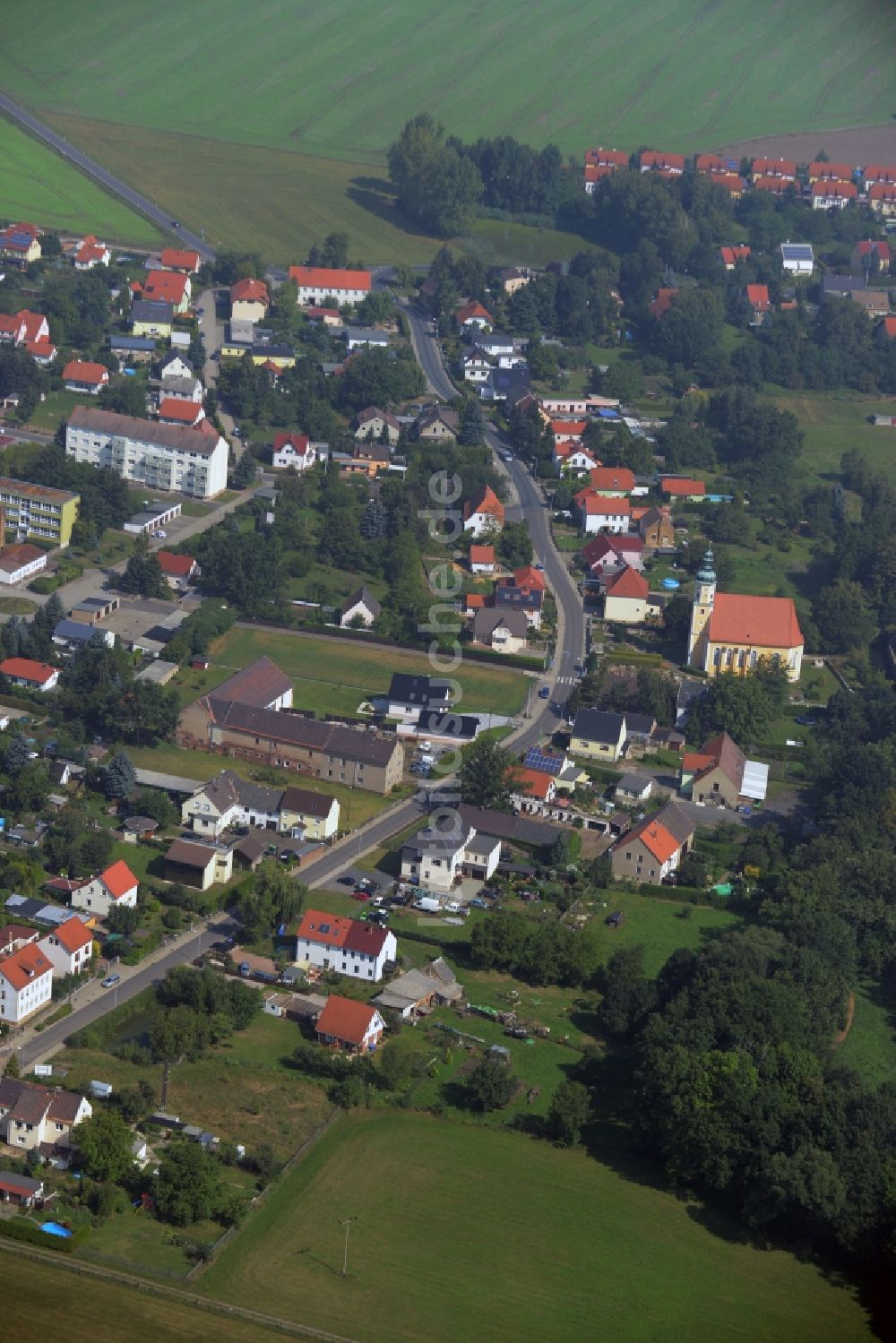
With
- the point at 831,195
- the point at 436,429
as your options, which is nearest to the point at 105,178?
the point at 436,429

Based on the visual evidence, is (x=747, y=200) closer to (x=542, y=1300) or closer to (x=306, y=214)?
(x=306, y=214)

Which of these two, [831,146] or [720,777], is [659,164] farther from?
[720,777]

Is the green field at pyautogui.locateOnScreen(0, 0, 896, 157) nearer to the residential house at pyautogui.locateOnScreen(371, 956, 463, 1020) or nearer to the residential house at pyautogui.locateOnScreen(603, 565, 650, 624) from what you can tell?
the residential house at pyautogui.locateOnScreen(603, 565, 650, 624)

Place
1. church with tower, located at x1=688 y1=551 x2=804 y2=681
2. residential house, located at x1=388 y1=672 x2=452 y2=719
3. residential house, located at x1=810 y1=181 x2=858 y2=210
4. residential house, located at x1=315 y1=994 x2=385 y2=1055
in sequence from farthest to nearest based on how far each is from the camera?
residential house, located at x1=810 y1=181 x2=858 y2=210 → church with tower, located at x1=688 y1=551 x2=804 y2=681 → residential house, located at x1=388 y1=672 x2=452 y2=719 → residential house, located at x1=315 y1=994 x2=385 y2=1055

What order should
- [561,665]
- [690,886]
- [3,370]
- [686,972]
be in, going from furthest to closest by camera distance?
[3,370] → [561,665] → [690,886] → [686,972]

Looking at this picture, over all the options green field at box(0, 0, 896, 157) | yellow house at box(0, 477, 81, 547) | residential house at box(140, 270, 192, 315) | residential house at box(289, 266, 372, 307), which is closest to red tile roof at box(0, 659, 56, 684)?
yellow house at box(0, 477, 81, 547)

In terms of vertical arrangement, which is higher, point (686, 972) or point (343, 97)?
point (343, 97)

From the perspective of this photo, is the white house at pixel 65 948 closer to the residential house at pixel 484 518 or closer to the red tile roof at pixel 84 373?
the residential house at pixel 484 518

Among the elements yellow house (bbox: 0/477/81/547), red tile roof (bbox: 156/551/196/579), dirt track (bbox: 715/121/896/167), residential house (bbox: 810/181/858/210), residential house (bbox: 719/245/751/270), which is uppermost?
dirt track (bbox: 715/121/896/167)

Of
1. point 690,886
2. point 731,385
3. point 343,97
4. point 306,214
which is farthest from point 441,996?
point 343,97
